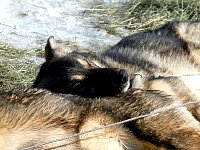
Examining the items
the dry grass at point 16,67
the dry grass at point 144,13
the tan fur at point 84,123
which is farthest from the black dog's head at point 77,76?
the dry grass at point 144,13

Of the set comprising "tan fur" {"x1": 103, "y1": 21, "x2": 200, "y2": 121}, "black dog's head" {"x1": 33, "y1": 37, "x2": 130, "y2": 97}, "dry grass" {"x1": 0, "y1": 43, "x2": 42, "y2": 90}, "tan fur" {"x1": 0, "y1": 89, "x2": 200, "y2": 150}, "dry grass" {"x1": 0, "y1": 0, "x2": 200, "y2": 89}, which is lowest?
"dry grass" {"x1": 0, "y1": 43, "x2": 42, "y2": 90}

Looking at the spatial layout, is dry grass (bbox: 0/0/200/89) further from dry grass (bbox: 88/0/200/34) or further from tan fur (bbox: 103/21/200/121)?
tan fur (bbox: 103/21/200/121)

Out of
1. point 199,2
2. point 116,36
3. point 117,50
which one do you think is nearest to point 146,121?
point 117,50

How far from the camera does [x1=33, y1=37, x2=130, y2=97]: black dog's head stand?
318cm

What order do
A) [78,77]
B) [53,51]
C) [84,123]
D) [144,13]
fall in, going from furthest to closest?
[144,13]
[53,51]
[78,77]
[84,123]

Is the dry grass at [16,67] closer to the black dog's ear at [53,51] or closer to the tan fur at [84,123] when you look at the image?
the black dog's ear at [53,51]

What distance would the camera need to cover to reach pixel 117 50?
5.07 meters

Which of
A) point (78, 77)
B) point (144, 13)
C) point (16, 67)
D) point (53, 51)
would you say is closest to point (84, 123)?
point (78, 77)

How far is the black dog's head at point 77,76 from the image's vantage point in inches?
125

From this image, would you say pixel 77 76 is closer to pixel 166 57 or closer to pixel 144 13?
pixel 166 57

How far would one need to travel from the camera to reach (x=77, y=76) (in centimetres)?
386

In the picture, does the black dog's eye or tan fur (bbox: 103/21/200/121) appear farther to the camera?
tan fur (bbox: 103/21/200/121)

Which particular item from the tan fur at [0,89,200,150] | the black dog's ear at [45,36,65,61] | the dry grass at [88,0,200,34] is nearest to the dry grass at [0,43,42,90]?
the black dog's ear at [45,36,65,61]

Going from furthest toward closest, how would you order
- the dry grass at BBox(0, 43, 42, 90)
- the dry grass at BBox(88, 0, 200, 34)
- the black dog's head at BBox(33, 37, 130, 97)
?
the dry grass at BBox(88, 0, 200, 34)
the dry grass at BBox(0, 43, 42, 90)
the black dog's head at BBox(33, 37, 130, 97)
